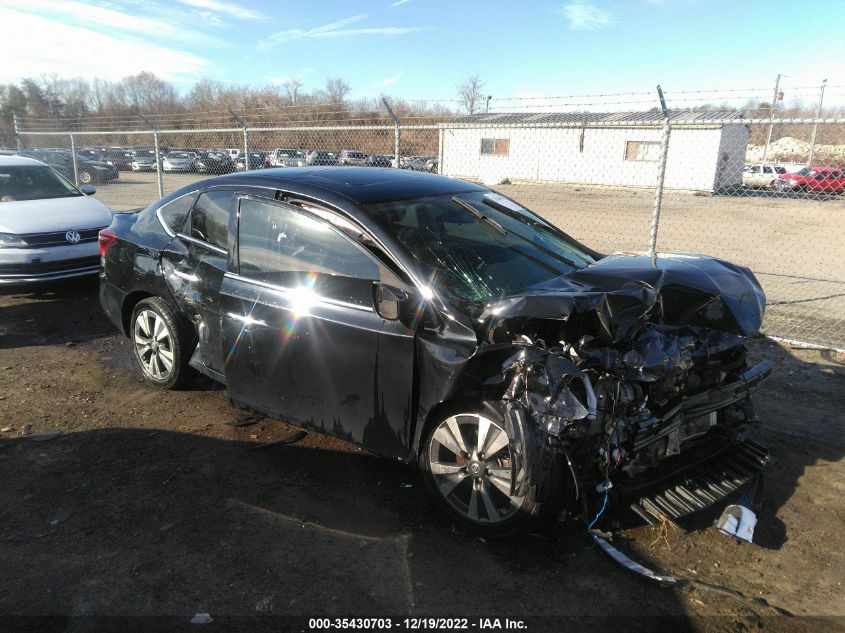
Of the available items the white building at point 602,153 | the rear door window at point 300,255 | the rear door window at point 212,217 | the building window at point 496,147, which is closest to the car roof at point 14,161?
the rear door window at point 212,217

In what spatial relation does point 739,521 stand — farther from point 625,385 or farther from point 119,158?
point 119,158

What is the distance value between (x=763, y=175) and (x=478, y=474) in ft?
68.9

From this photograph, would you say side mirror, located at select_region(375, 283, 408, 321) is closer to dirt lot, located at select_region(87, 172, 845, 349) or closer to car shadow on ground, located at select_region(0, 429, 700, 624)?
car shadow on ground, located at select_region(0, 429, 700, 624)

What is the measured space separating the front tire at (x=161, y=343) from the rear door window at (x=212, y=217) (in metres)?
0.68

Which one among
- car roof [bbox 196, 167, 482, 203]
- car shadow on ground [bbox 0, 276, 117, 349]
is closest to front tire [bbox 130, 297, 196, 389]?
car roof [bbox 196, 167, 482, 203]

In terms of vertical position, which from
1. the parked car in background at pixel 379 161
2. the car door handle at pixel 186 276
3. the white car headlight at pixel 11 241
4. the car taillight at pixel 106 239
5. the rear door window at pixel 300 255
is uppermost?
the parked car in background at pixel 379 161

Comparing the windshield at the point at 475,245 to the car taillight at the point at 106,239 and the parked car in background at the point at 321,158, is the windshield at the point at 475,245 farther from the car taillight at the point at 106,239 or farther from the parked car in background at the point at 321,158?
the parked car in background at the point at 321,158

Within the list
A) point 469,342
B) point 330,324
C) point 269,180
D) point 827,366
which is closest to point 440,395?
point 469,342

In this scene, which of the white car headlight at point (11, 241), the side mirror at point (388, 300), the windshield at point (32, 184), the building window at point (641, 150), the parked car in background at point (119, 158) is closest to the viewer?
the side mirror at point (388, 300)

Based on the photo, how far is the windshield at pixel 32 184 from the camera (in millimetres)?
7866

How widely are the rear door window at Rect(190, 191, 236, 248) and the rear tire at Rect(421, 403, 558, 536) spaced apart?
6.73 feet

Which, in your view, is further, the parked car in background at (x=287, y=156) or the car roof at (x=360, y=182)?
the parked car in background at (x=287, y=156)

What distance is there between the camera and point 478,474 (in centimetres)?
296

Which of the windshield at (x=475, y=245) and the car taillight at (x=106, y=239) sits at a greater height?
the windshield at (x=475, y=245)
